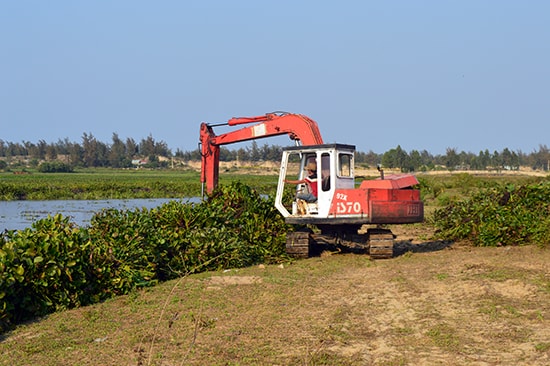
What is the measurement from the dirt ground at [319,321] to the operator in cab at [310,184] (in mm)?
1878

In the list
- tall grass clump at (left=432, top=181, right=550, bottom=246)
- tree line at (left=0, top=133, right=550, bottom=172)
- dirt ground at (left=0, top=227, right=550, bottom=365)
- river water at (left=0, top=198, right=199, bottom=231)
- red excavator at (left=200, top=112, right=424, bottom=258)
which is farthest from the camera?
tree line at (left=0, top=133, right=550, bottom=172)

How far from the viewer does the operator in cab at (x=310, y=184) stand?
15.9 meters

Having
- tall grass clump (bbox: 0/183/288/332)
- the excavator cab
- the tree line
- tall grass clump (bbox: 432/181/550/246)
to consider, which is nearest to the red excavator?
the excavator cab

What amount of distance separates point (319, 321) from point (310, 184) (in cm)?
604

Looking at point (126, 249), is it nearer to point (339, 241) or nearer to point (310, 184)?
point (310, 184)

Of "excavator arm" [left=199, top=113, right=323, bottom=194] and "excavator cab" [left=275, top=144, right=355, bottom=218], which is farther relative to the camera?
"excavator arm" [left=199, top=113, right=323, bottom=194]

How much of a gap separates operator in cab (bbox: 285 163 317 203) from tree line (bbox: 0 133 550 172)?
95.0m

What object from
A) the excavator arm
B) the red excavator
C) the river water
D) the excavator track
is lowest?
the river water

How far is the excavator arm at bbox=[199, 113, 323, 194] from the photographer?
17672 millimetres

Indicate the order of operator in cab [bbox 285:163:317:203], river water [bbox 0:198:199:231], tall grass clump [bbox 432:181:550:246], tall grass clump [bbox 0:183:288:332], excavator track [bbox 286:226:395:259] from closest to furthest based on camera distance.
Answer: tall grass clump [bbox 0:183:288:332] < excavator track [bbox 286:226:395:259] < operator in cab [bbox 285:163:317:203] < tall grass clump [bbox 432:181:550:246] < river water [bbox 0:198:199:231]

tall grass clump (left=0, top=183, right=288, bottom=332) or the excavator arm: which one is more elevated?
the excavator arm

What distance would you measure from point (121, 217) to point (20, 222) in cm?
1668

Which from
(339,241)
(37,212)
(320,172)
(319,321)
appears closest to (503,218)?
(339,241)

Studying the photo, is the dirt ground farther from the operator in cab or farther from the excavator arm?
the excavator arm
